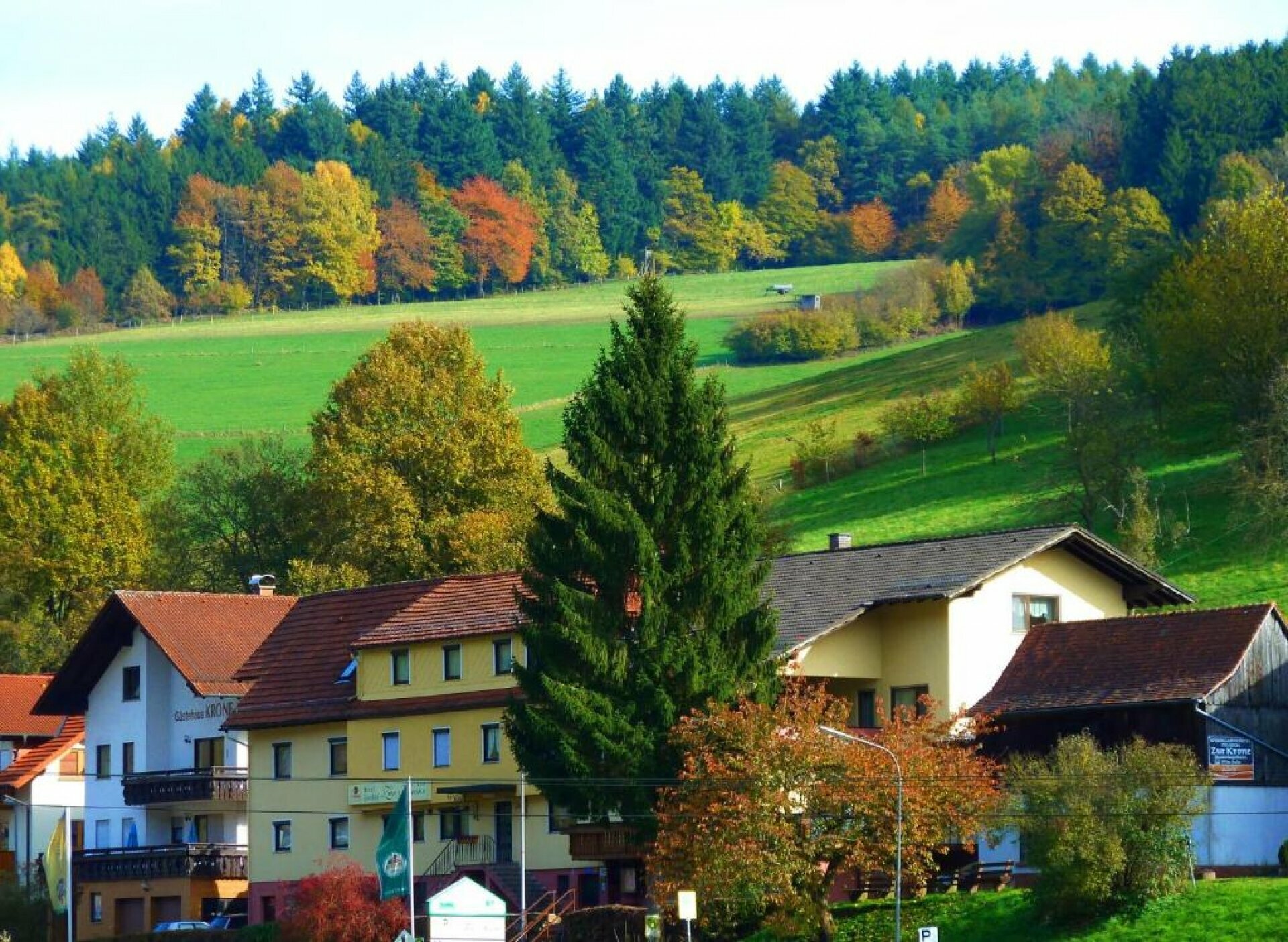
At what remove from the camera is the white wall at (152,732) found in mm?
78250

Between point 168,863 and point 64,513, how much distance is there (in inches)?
A: 1476

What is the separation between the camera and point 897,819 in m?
52.6

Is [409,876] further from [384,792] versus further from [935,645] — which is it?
[935,645]

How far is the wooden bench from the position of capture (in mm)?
57500

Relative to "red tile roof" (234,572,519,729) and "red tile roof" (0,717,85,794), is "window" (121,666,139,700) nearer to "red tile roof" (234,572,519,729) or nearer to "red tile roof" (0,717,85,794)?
"red tile roof" (0,717,85,794)

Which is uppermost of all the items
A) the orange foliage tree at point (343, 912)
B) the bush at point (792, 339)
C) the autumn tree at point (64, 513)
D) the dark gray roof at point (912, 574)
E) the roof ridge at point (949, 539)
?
the bush at point (792, 339)

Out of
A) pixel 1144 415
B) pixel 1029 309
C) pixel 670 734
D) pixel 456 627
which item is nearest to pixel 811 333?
pixel 1029 309

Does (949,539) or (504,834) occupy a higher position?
(949,539)

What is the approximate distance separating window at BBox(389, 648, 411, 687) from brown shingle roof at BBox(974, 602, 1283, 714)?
17636 millimetres

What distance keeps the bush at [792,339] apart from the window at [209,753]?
9972 cm

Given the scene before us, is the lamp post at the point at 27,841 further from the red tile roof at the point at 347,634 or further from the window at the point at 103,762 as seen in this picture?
the red tile roof at the point at 347,634

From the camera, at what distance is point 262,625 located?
8250cm

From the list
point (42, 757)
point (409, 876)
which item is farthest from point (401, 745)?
point (42, 757)

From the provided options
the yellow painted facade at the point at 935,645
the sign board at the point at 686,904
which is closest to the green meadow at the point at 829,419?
the yellow painted facade at the point at 935,645
